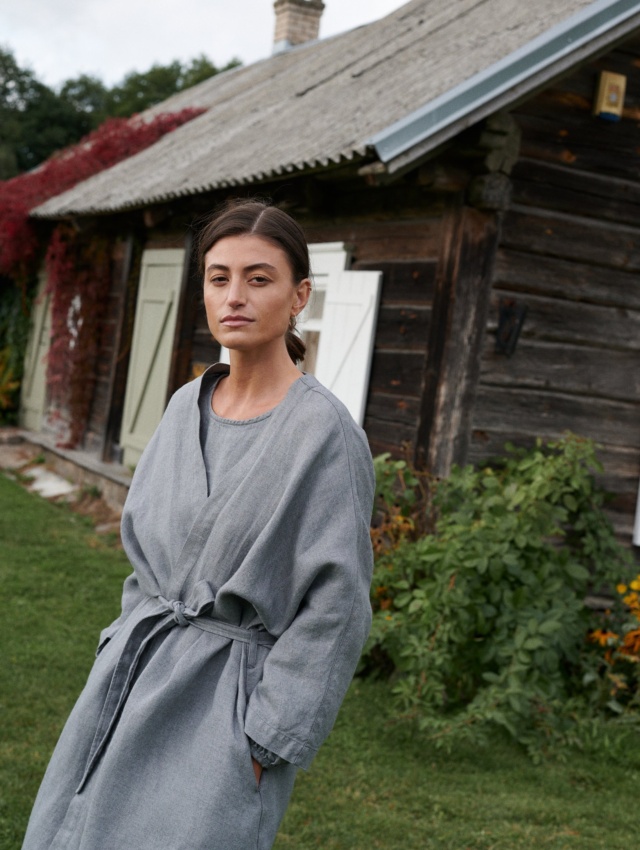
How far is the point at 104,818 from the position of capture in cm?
186

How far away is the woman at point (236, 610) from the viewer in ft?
5.94

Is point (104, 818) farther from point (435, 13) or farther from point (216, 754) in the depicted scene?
point (435, 13)

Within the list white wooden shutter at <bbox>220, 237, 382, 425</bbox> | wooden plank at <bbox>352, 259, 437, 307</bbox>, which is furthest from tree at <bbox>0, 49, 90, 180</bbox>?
wooden plank at <bbox>352, 259, 437, 307</bbox>

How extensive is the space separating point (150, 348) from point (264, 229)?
25.9 feet

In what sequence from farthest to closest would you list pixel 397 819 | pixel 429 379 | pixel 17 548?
A: pixel 17 548 < pixel 429 379 < pixel 397 819

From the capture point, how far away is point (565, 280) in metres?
5.91

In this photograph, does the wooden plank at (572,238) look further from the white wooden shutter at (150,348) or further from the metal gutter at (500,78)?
the white wooden shutter at (150,348)

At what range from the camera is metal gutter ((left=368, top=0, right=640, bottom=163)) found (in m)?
4.95

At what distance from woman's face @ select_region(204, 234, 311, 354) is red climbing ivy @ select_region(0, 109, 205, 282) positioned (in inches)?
445

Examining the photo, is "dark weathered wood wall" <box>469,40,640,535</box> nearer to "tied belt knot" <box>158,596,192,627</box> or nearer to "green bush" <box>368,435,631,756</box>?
"green bush" <box>368,435,631,756</box>

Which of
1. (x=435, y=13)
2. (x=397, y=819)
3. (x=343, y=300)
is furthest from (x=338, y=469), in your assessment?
(x=435, y=13)

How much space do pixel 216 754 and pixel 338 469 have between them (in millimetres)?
540

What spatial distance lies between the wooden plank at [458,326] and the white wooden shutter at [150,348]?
3.97 meters

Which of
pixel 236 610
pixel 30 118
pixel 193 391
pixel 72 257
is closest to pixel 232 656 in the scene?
pixel 236 610
